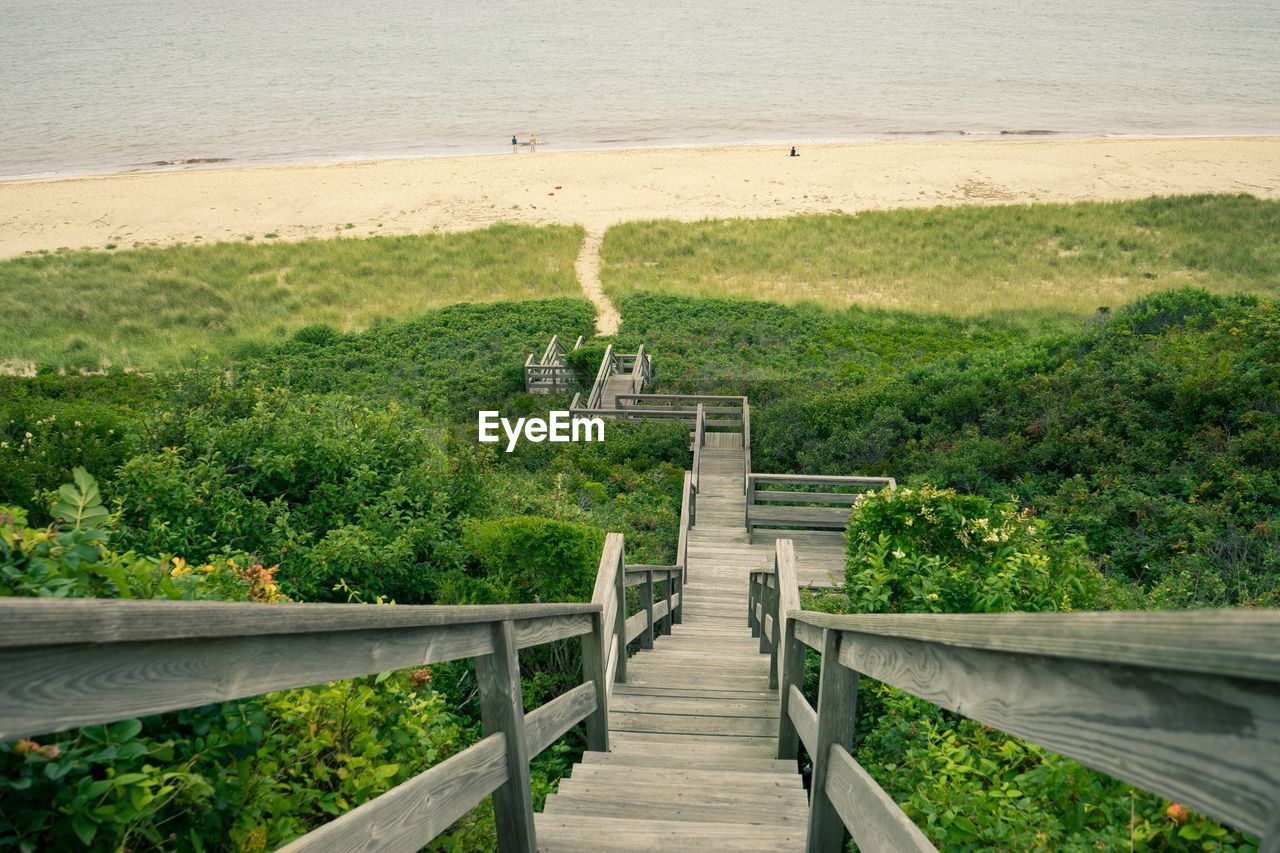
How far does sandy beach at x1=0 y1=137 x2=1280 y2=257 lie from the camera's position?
1551 inches

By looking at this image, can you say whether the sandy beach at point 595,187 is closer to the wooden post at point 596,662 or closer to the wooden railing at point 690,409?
the wooden railing at point 690,409

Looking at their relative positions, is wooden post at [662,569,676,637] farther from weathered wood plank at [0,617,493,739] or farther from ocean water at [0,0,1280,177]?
ocean water at [0,0,1280,177]

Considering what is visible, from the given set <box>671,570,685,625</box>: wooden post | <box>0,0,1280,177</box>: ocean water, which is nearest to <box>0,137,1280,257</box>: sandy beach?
<box>0,0,1280,177</box>: ocean water

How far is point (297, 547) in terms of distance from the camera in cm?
710

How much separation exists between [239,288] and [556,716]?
32627mm

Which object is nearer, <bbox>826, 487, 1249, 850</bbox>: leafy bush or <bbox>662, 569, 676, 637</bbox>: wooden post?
<bbox>826, 487, 1249, 850</bbox>: leafy bush

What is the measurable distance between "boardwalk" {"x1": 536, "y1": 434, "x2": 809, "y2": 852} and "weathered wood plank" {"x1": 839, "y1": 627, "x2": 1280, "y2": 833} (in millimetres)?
2443

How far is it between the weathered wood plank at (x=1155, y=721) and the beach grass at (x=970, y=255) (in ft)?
96.2

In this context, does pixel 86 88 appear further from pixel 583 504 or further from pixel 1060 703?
pixel 1060 703

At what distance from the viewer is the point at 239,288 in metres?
31.8

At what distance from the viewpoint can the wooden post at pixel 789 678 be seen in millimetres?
4500

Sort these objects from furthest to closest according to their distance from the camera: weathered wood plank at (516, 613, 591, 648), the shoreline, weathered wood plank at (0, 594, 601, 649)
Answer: the shoreline
weathered wood plank at (516, 613, 591, 648)
weathered wood plank at (0, 594, 601, 649)

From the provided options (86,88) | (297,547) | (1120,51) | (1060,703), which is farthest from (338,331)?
(1120,51)

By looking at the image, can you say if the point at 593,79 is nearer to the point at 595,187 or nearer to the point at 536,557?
the point at 595,187
